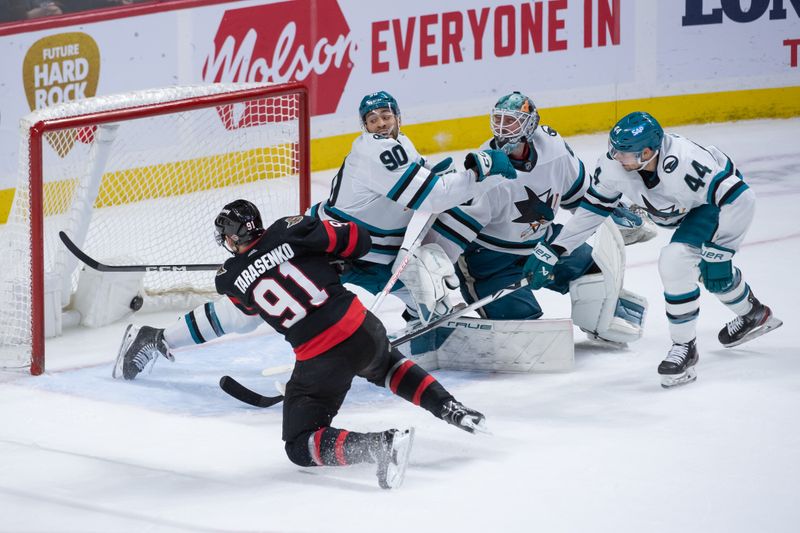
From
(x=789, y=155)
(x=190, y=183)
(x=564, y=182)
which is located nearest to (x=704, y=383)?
(x=564, y=182)

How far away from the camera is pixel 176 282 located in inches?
214

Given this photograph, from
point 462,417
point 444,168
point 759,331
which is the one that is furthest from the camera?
point 759,331

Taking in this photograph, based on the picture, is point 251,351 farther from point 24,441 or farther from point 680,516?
point 680,516

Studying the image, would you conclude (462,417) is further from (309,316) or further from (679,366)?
(679,366)

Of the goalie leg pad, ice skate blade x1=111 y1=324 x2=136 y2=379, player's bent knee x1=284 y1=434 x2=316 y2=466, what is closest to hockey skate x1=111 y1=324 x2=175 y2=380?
ice skate blade x1=111 y1=324 x2=136 y2=379

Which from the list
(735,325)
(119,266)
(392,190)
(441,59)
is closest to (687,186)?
(735,325)

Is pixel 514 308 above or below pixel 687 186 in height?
below

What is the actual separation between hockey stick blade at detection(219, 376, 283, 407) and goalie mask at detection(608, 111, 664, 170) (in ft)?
4.13

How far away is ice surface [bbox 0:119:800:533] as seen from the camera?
339 centimetres

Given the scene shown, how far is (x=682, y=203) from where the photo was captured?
14.0ft

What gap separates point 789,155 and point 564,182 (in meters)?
2.92

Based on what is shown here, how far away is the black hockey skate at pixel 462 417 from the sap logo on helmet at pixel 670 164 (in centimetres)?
99

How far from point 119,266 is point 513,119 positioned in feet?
5.27

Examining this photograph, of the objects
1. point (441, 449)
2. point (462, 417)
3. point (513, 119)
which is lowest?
point (441, 449)
